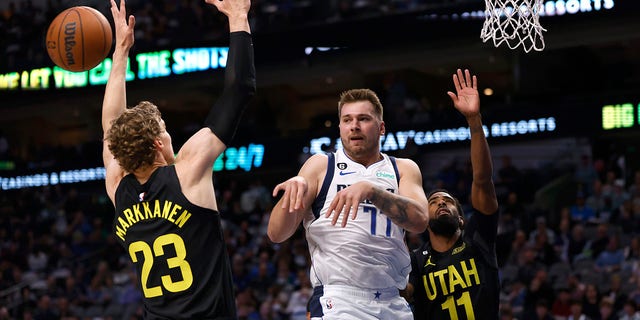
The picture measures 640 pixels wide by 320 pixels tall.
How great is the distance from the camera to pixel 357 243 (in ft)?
15.4

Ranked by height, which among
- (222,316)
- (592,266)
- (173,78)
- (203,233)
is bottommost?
(592,266)

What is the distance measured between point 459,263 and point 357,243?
1291mm

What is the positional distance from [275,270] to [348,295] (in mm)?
10646

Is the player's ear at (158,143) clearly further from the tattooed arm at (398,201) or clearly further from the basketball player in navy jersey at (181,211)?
the tattooed arm at (398,201)

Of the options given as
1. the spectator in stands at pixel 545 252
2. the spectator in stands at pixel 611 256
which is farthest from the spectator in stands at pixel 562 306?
the spectator in stands at pixel 545 252

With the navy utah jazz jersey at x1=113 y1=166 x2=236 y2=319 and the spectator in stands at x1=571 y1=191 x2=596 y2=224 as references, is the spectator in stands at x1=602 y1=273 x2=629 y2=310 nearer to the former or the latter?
the spectator in stands at x1=571 y1=191 x2=596 y2=224

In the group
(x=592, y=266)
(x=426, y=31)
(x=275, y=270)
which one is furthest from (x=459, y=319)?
(x=426, y=31)

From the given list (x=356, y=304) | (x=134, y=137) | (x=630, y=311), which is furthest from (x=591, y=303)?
(x=134, y=137)

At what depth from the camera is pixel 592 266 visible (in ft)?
41.5

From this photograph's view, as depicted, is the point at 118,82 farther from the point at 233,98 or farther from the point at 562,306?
the point at 562,306

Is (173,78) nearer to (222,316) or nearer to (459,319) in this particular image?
(459,319)

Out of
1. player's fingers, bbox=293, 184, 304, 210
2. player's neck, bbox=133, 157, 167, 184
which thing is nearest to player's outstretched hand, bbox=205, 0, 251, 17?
player's neck, bbox=133, 157, 167, 184

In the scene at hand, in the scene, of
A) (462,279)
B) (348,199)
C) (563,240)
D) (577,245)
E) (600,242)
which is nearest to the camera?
(348,199)

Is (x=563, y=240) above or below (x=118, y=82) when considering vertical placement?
below
